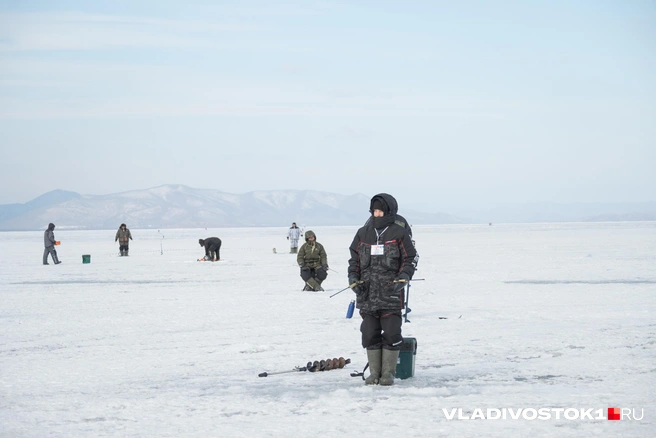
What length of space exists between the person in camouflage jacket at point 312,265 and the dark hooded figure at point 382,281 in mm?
9741

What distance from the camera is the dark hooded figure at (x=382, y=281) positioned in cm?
748

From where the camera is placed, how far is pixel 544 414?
6195 millimetres

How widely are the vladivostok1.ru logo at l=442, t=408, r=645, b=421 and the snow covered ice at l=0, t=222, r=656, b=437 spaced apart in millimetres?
102

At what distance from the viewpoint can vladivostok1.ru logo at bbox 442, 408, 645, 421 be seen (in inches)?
240

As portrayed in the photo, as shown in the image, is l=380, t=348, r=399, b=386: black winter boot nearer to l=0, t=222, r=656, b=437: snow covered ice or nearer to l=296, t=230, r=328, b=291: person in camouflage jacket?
l=0, t=222, r=656, b=437: snow covered ice

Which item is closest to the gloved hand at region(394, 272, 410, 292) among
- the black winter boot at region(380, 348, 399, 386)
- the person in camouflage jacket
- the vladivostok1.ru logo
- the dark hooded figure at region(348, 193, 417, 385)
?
the dark hooded figure at region(348, 193, 417, 385)

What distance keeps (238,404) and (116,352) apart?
11.6 feet

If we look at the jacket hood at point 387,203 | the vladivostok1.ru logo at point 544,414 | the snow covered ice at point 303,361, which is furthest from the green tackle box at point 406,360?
the vladivostok1.ru logo at point 544,414

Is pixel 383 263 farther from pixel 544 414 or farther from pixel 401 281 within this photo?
pixel 544 414

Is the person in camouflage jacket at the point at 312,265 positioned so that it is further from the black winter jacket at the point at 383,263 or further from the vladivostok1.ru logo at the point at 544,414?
the vladivostok1.ru logo at the point at 544,414

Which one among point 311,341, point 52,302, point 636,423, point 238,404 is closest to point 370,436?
point 238,404

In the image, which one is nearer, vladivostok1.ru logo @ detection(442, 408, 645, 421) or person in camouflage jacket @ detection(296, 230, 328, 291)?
vladivostok1.ru logo @ detection(442, 408, 645, 421)

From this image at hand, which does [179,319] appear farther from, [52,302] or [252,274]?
[252,274]

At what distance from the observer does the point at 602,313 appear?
12.8 m
